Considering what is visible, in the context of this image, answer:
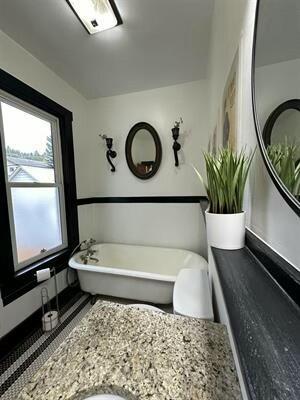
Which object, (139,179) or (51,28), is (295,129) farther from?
(139,179)

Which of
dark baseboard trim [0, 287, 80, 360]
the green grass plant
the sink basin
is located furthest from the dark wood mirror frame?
dark baseboard trim [0, 287, 80, 360]

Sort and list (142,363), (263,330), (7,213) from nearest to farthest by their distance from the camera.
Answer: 1. (263,330)
2. (142,363)
3. (7,213)

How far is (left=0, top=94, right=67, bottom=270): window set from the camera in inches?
64.1

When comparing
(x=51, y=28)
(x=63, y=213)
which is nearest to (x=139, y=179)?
(x=63, y=213)

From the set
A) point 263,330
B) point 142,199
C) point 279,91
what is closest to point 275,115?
point 279,91

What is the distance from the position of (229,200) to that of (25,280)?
1.86 m

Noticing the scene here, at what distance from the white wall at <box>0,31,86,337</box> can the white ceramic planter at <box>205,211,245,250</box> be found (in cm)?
176

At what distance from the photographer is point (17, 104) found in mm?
1688

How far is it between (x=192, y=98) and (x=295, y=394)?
2599 mm

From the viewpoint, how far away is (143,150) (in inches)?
101

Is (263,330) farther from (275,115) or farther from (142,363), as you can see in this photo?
(275,115)

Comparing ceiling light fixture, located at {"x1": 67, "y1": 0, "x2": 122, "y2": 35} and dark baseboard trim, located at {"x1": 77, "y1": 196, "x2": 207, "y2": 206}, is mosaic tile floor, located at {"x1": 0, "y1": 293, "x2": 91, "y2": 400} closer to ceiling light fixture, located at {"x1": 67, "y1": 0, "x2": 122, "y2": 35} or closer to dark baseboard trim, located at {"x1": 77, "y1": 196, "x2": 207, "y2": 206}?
dark baseboard trim, located at {"x1": 77, "y1": 196, "x2": 207, "y2": 206}

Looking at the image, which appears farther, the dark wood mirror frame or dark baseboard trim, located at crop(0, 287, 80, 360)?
dark baseboard trim, located at crop(0, 287, 80, 360)

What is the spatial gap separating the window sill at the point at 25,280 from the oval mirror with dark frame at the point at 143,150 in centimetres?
145
